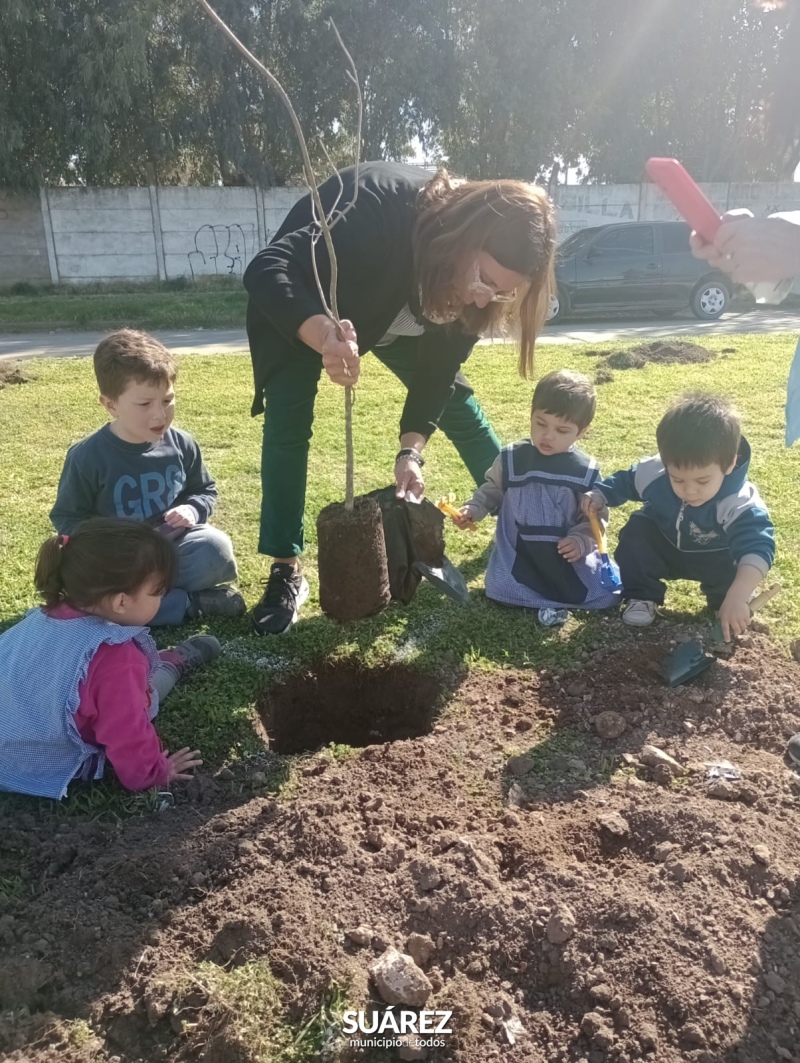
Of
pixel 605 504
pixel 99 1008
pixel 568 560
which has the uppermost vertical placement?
pixel 605 504

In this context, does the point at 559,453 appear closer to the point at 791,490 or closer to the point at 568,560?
the point at 568,560

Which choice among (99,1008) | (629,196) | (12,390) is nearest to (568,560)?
(99,1008)

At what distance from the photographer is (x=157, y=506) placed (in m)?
3.29

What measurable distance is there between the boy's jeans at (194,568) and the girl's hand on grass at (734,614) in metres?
1.93

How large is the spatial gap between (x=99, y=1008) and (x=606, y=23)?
26.5m

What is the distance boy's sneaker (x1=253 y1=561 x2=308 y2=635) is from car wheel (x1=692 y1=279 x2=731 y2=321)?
12797 millimetres

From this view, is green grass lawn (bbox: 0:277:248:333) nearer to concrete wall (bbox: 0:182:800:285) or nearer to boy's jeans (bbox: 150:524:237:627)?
concrete wall (bbox: 0:182:800:285)

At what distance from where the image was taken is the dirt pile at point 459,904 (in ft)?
5.45

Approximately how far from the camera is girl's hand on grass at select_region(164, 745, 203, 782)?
2398 mm

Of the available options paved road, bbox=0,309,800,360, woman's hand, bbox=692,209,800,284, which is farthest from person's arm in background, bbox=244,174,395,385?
paved road, bbox=0,309,800,360

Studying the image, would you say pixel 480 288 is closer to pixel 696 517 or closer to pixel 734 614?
pixel 696 517

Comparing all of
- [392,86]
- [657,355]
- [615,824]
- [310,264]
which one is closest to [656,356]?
[657,355]

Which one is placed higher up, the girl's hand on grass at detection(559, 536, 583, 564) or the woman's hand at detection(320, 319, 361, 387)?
the woman's hand at detection(320, 319, 361, 387)

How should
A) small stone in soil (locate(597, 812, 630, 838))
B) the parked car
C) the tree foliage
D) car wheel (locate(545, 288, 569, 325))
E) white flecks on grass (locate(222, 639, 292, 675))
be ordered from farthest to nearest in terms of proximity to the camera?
the tree foliage
the parked car
car wheel (locate(545, 288, 569, 325))
white flecks on grass (locate(222, 639, 292, 675))
small stone in soil (locate(597, 812, 630, 838))
